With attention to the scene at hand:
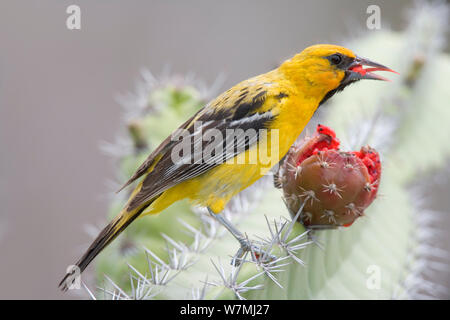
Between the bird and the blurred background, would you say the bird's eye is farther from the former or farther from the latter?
the blurred background

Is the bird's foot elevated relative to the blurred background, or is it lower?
lower

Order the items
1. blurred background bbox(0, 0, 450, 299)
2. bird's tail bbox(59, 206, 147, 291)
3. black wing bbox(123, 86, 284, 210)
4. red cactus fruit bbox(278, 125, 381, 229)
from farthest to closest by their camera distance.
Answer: blurred background bbox(0, 0, 450, 299) < black wing bbox(123, 86, 284, 210) < bird's tail bbox(59, 206, 147, 291) < red cactus fruit bbox(278, 125, 381, 229)

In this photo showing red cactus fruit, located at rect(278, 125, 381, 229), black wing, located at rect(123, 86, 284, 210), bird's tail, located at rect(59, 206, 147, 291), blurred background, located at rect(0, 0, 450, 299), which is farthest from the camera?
blurred background, located at rect(0, 0, 450, 299)

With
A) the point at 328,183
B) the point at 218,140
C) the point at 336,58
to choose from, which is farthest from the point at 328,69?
the point at 328,183

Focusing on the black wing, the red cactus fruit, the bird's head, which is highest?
→ the bird's head

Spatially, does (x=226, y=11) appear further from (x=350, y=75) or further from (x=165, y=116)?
(x=350, y=75)

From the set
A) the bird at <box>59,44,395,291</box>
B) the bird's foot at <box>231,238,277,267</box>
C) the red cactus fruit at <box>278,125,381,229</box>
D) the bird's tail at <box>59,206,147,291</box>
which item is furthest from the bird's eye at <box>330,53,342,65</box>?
the bird's tail at <box>59,206,147,291</box>

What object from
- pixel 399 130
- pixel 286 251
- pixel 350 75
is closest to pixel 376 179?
pixel 286 251

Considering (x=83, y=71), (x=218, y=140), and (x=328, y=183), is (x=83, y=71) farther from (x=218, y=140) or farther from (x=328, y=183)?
(x=328, y=183)
